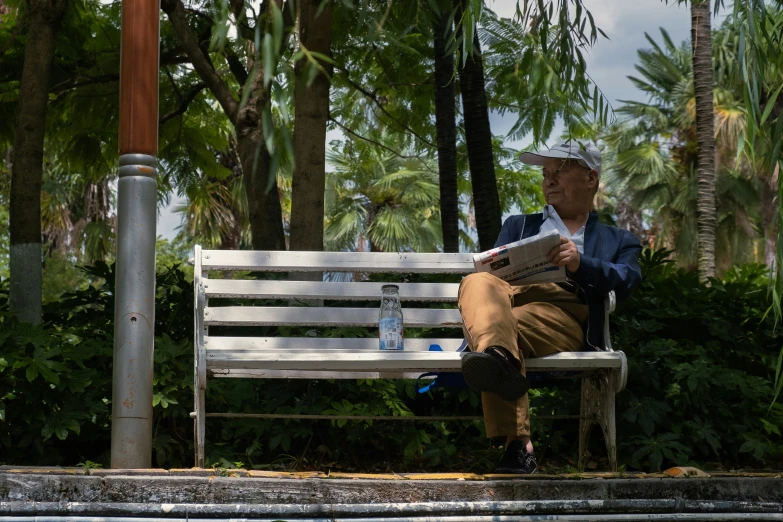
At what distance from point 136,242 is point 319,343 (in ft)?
4.21

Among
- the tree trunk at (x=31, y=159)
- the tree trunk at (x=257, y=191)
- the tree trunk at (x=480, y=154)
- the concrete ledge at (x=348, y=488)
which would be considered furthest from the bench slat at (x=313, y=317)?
the tree trunk at (x=480, y=154)

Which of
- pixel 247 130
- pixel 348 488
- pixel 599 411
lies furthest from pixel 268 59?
pixel 247 130

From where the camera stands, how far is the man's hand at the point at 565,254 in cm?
441

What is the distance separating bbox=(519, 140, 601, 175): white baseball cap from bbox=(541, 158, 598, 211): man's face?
40mm

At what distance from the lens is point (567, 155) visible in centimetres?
496

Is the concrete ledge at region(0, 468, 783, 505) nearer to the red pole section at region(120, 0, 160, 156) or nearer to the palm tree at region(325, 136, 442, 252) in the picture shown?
the red pole section at region(120, 0, 160, 156)

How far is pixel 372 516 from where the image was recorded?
335 cm

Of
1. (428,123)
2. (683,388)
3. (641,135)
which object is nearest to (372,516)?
(683,388)

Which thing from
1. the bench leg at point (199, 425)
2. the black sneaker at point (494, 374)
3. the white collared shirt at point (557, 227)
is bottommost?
the bench leg at point (199, 425)

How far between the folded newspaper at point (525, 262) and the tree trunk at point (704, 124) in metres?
12.1

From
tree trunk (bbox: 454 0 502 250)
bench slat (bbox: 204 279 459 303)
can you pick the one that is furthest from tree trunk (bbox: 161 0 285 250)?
bench slat (bbox: 204 279 459 303)

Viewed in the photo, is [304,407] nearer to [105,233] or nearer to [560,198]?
[560,198]

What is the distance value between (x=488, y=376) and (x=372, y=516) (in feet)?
3.10

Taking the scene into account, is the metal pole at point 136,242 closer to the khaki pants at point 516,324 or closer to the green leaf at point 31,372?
the green leaf at point 31,372
